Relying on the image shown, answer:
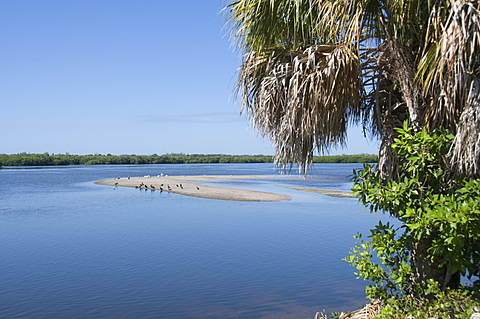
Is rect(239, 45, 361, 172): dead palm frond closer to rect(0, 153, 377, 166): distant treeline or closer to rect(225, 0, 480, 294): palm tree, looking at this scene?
rect(225, 0, 480, 294): palm tree

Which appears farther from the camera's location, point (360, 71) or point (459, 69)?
point (360, 71)

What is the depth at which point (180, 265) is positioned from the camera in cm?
1171

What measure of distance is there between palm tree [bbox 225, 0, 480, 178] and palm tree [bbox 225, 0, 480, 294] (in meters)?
0.01

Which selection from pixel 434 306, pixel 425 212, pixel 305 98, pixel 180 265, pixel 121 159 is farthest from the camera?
pixel 121 159

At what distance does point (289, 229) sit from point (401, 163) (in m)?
10.9

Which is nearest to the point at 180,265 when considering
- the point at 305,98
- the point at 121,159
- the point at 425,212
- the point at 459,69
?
the point at 305,98

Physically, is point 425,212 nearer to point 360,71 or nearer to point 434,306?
point 434,306

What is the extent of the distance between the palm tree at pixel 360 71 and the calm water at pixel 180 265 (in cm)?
339

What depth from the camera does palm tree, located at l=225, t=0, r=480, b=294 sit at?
16.5ft

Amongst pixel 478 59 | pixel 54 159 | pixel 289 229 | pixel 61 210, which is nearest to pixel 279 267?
pixel 289 229

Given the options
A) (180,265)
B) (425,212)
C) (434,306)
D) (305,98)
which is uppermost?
(305,98)

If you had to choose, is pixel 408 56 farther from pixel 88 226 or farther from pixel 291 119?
pixel 88 226

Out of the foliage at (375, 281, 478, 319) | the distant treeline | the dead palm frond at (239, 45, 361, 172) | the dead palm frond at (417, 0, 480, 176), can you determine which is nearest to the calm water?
the foliage at (375, 281, 478, 319)

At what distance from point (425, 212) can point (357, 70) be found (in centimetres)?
204
